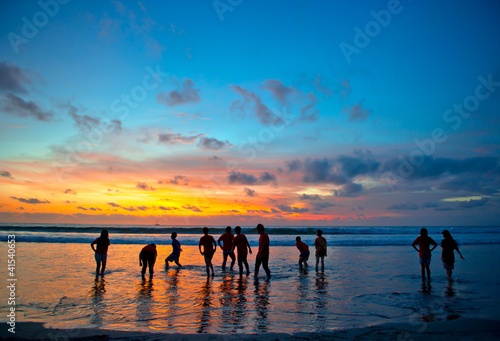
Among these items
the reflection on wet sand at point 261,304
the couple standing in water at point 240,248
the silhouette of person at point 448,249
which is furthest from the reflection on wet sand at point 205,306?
the silhouette of person at point 448,249

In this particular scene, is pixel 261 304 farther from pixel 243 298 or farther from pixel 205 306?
pixel 205 306

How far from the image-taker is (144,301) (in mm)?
8617

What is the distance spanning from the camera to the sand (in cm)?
557

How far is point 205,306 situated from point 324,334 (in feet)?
11.7

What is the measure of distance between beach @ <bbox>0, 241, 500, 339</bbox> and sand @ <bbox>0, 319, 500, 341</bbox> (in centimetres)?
4

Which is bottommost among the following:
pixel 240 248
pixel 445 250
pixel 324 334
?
pixel 324 334

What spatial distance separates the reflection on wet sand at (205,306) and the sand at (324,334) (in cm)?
68

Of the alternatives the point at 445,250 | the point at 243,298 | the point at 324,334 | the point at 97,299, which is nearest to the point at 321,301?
the point at 243,298

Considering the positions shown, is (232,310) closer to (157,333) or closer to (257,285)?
(157,333)

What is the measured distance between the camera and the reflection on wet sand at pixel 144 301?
6.88m

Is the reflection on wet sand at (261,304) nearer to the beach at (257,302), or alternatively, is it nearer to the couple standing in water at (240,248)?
the beach at (257,302)

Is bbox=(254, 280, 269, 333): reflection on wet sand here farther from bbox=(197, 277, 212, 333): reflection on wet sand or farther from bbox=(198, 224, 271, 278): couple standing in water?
bbox=(197, 277, 212, 333): reflection on wet sand

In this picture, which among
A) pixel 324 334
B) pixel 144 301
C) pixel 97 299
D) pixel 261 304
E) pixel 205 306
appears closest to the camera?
pixel 324 334

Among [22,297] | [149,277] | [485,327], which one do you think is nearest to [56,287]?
[22,297]
